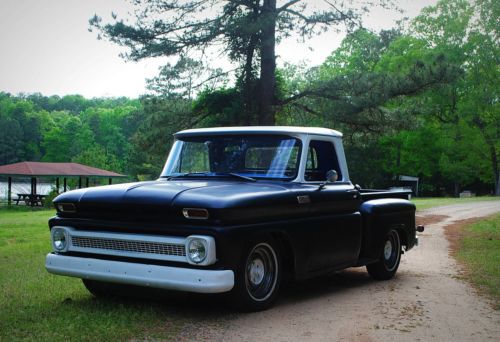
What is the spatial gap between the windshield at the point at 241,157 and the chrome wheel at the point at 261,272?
105cm

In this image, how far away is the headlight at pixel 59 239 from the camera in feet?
23.3

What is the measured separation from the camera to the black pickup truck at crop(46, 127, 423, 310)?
6270 mm

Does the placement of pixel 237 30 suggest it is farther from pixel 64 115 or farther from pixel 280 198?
pixel 64 115

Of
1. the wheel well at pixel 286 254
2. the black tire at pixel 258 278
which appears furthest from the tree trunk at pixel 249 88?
the black tire at pixel 258 278

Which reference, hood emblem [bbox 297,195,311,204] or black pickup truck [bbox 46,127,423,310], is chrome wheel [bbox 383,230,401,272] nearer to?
black pickup truck [bbox 46,127,423,310]

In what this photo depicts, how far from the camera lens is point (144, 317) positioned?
6363 mm

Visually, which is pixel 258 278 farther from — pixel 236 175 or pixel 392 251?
pixel 392 251

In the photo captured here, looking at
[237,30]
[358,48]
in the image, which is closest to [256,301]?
[237,30]

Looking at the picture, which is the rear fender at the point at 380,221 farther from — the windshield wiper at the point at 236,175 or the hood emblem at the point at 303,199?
the windshield wiper at the point at 236,175

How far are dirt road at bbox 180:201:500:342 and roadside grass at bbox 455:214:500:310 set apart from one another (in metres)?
0.27

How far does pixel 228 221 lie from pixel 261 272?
93 centimetres

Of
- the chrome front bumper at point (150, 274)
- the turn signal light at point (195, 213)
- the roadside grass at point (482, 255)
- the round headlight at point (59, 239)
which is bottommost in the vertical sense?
the roadside grass at point (482, 255)

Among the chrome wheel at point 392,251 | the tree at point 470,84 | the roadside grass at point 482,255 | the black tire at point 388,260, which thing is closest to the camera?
the roadside grass at point 482,255

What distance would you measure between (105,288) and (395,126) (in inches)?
715
